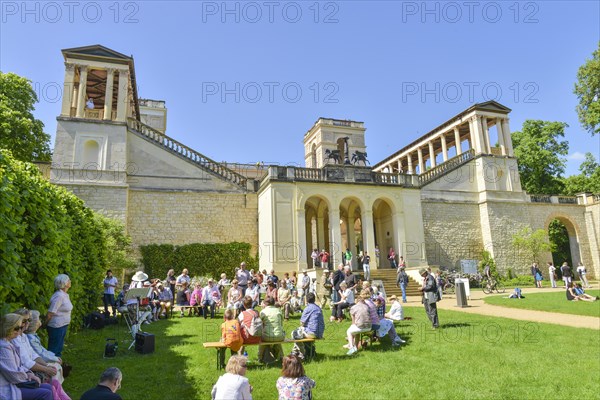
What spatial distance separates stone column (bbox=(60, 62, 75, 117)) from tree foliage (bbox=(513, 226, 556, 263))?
30.9 m

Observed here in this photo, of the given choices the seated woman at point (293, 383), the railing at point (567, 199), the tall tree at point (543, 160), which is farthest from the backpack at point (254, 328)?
the tall tree at point (543, 160)

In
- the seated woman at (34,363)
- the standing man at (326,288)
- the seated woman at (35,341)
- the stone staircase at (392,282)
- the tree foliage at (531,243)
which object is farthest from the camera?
the tree foliage at (531,243)

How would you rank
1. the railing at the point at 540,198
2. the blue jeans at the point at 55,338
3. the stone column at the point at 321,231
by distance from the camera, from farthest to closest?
the railing at the point at 540,198 < the stone column at the point at 321,231 < the blue jeans at the point at 55,338

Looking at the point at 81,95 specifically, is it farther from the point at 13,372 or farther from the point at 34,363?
the point at 13,372

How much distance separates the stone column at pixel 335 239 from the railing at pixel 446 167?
9.84 m

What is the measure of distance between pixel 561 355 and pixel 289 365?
5994 millimetres

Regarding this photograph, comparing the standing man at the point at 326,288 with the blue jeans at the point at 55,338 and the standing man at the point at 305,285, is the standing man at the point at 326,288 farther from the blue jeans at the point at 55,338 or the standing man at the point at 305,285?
the blue jeans at the point at 55,338

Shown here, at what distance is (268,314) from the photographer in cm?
739

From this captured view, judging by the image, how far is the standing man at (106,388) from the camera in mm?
3539

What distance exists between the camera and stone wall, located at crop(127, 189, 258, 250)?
72.3 feet

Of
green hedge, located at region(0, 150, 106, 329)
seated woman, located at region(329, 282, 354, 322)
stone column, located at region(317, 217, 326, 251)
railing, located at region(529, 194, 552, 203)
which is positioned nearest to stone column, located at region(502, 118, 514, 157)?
railing, located at region(529, 194, 552, 203)

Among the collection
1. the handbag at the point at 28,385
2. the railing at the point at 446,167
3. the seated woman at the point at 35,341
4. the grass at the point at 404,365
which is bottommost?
the grass at the point at 404,365

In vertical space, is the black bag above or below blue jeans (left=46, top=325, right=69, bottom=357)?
below

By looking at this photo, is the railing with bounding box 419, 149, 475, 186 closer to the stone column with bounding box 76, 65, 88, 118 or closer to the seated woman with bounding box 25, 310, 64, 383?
the stone column with bounding box 76, 65, 88, 118
